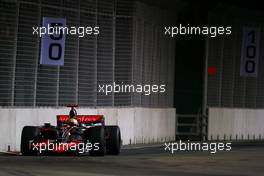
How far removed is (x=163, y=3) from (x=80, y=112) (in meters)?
6.81

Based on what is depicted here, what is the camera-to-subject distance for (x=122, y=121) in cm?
2978

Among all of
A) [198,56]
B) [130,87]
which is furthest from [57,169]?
[198,56]

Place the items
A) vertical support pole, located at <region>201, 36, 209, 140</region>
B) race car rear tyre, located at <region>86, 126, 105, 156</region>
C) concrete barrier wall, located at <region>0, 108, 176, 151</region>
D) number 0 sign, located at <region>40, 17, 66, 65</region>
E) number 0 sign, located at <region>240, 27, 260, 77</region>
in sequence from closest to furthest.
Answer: race car rear tyre, located at <region>86, 126, 105, 156</region>
concrete barrier wall, located at <region>0, 108, 176, 151</region>
number 0 sign, located at <region>40, 17, 66, 65</region>
vertical support pole, located at <region>201, 36, 209, 140</region>
number 0 sign, located at <region>240, 27, 260, 77</region>

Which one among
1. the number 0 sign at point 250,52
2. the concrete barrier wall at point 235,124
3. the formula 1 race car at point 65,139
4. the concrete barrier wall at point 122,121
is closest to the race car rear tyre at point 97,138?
the formula 1 race car at point 65,139

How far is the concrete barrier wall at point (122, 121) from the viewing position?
959 inches

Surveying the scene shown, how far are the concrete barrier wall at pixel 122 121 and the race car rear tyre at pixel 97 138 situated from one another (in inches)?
137

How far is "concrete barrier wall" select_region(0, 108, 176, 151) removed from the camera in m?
24.4

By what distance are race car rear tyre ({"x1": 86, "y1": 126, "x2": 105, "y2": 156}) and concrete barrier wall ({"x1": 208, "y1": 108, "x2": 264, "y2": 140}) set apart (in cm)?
1341

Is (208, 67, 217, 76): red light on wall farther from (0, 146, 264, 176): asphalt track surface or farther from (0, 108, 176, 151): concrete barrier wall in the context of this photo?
(0, 146, 264, 176): asphalt track surface

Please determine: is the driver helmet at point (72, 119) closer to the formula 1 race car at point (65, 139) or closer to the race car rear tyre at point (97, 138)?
the formula 1 race car at point (65, 139)

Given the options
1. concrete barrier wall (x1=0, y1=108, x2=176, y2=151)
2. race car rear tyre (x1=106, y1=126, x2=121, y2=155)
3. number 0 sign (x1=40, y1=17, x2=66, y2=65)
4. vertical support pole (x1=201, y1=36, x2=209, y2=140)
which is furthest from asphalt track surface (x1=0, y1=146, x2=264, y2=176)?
vertical support pole (x1=201, y1=36, x2=209, y2=140)

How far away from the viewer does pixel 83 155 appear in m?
22.9

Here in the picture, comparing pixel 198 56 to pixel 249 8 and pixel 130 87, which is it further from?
pixel 130 87

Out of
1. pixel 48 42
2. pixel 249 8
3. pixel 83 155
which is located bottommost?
pixel 83 155
